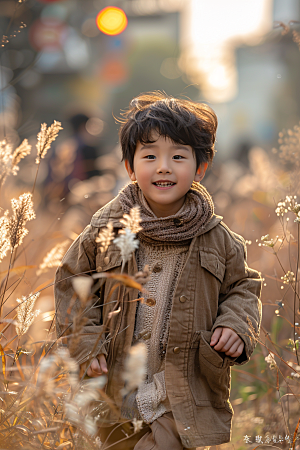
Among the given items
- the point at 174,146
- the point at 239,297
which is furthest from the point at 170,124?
the point at 239,297

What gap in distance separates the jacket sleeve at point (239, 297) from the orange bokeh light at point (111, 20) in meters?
12.0

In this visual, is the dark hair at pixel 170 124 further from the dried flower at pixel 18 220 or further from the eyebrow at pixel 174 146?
the dried flower at pixel 18 220

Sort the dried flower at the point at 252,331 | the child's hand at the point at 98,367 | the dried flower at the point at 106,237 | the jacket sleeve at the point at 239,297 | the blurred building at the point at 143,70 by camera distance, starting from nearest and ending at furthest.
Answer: the dried flower at the point at 106,237 < the dried flower at the point at 252,331 < the child's hand at the point at 98,367 < the jacket sleeve at the point at 239,297 < the blurred building at the point at 143,70

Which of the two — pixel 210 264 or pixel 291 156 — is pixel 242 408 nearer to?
pixel 210 264

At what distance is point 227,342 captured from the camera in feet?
5.46

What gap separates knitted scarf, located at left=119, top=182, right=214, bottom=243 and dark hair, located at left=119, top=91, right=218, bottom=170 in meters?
0.16

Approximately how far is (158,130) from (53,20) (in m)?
8.28

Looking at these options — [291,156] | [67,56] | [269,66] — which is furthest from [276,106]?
[291,156]

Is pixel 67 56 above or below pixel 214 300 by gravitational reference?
above

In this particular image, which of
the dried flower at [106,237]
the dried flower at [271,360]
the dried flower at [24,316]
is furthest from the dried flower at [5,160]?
the dried flower at [271,360]

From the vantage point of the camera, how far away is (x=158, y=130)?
179cm

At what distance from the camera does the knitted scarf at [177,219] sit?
176 cm

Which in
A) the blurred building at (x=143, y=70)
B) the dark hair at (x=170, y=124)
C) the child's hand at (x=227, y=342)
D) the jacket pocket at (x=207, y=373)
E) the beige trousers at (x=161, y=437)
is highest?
the blurred building at (x=143, y=70)

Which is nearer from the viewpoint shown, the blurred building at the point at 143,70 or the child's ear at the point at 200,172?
the child's ear at the point at 200,172
